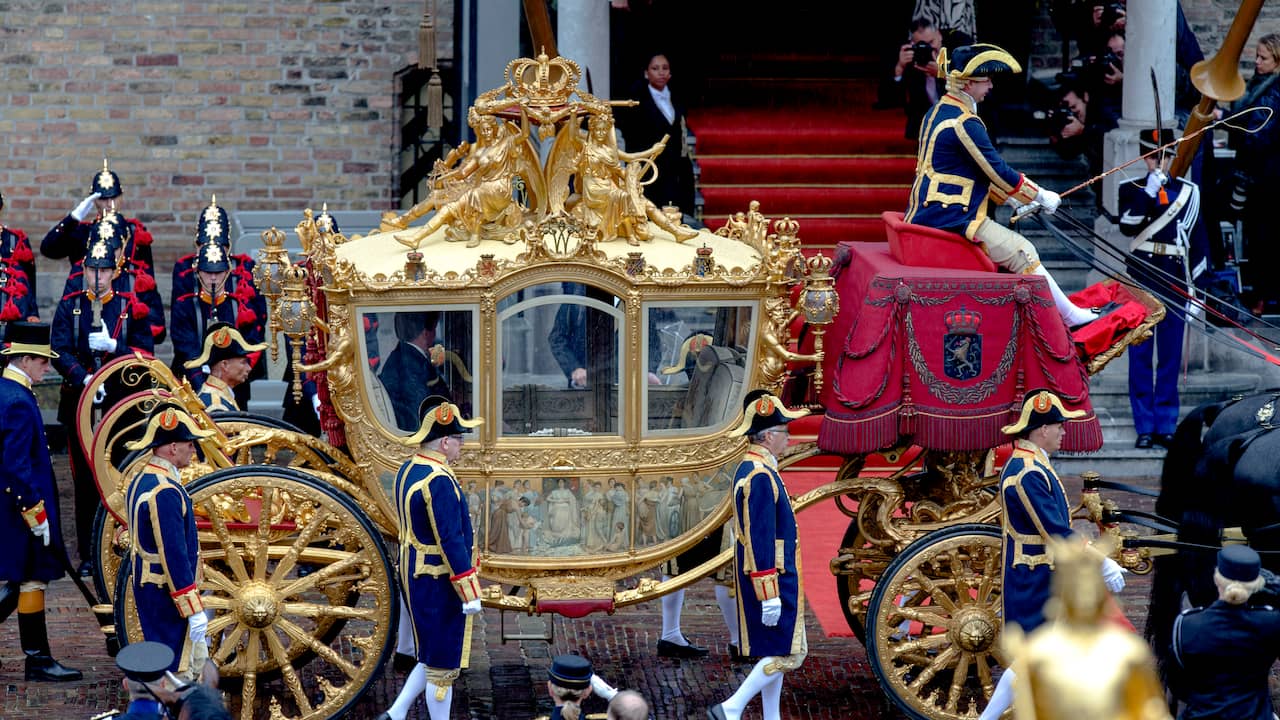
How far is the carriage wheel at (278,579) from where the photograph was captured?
8328 millimetres

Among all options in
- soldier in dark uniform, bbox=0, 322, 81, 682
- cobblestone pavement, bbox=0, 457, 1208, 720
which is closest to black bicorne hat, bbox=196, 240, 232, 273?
cobblestone pavement, bbox=0, 457, 1208, 720

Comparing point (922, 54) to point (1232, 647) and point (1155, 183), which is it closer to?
point (1155, 183)

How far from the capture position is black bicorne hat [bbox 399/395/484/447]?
816cm

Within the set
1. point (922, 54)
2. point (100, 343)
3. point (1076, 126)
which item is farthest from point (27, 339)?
point (1076, 126)

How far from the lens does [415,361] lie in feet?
28.3

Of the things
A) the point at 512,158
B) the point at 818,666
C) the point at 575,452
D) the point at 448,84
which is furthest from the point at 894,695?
the point at 448,84

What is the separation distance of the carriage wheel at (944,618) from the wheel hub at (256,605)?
2.66 m

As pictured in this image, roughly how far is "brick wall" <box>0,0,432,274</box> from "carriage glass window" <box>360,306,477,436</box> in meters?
9.07

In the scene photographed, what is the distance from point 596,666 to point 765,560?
66.0 inches

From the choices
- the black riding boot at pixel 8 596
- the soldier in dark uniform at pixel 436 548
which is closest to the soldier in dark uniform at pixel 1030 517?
the soldier in dark uniform at pixel 436 548

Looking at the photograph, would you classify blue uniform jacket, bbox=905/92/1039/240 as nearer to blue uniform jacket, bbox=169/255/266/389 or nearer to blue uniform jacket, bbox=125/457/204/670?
blue uniform jacket, bbox=125/457/204/670

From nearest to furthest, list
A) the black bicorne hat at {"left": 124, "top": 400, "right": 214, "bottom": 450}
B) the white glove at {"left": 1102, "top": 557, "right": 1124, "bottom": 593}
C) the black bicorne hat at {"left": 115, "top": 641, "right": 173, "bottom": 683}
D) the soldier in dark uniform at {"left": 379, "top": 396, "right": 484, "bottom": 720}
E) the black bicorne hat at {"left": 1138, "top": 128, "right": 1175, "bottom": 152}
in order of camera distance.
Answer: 1. the black bicorne hat at {"left": 115, "top": 641, "right": 173, "bottom": 683}
2. the white glove at {"left": 1102, "top": 557, "right": 1124, "bottom": 593}
3. the black bicorne hat at {"left": 124, "top": 400, "right": 214, "bottom": 450}
4. the soldier in dark uniform at {"left": 379, "top": 396, "right": 484, "bottom": 720}
5. the black bicorne hat at {"left": 1138, "top": 128, "right": 1175, "bottom": 152}

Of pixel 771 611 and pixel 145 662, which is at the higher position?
pixel 145 662

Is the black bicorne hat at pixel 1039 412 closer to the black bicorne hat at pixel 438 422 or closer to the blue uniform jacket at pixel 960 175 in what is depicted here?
the blue uniform jacket at pixel 960 175
